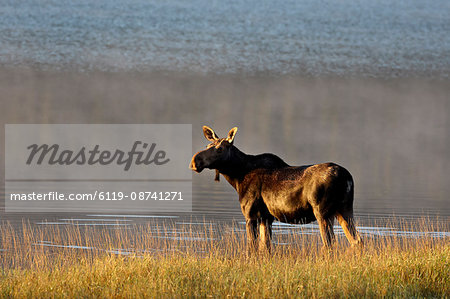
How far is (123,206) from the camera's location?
34.3 meters

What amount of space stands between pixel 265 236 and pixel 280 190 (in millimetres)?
841

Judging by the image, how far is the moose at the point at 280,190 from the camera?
45.9 feet

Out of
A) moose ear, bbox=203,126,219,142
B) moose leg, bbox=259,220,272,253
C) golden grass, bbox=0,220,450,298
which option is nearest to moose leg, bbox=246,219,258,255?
moose leg, bbox=259,220,272,253

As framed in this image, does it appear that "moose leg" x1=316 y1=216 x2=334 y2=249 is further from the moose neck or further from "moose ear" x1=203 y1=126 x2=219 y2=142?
"moose ear" x1=203 y1=126 x2=219 y2=142

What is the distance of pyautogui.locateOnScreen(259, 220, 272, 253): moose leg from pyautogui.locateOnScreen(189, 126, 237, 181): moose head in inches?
50.0

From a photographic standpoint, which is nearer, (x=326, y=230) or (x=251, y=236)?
(x=326, y=230)

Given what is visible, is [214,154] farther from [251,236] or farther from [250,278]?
[250,278]

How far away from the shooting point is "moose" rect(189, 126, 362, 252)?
1400 cm

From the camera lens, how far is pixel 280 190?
1439cm

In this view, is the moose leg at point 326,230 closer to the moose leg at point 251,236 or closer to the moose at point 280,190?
the moose at point 280,190

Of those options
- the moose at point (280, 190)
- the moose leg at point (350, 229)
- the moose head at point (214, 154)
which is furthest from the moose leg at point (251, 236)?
the moose leg at point (350, 229)

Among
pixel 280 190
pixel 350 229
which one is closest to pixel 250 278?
pixel 280 190

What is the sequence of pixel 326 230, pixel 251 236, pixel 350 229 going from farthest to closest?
pixel 251 236
pixel 350 229
pixel 326 230

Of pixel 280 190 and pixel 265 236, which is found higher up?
pixel 280 190
